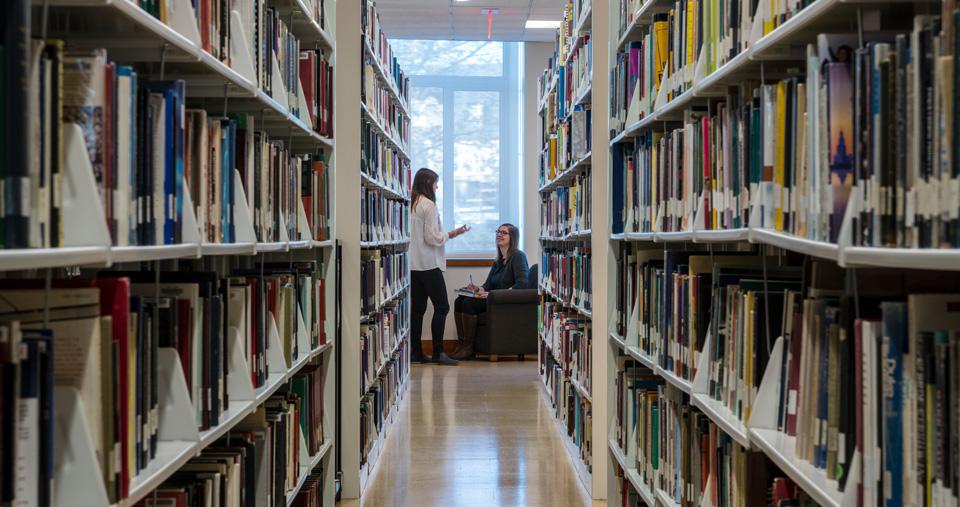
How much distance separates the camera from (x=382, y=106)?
5527 millimetres

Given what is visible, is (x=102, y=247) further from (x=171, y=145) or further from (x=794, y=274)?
(x=794, y=274)

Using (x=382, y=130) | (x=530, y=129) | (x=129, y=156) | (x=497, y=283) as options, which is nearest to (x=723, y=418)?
(x=129, y=156)

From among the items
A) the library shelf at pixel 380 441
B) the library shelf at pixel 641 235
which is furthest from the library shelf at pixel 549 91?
the library shelf at pixel 641 235

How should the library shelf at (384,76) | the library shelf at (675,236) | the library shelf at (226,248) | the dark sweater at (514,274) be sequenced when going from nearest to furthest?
the library shelf at (226,248), the library shelf at (675,236), the library shelf at (384,76), the dark sweater at (514,274)

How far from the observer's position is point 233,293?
2166mm

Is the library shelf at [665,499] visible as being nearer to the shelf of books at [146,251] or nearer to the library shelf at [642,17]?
the shelf of books at [146,251]

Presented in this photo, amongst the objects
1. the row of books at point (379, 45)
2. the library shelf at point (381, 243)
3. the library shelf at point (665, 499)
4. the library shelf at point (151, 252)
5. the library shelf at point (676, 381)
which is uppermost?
the row of books at point (379, 45)

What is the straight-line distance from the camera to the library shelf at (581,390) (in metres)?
4.07

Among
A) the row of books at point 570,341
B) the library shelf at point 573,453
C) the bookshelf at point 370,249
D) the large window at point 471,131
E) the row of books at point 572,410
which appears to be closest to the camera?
the bookshelf at point 370,249

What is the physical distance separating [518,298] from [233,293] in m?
6.08

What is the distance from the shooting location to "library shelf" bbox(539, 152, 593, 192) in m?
4.32

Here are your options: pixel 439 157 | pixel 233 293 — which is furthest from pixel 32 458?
pixel 439 157

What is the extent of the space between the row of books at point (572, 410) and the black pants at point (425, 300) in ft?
5.62

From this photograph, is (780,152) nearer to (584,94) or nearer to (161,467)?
(161,467)
